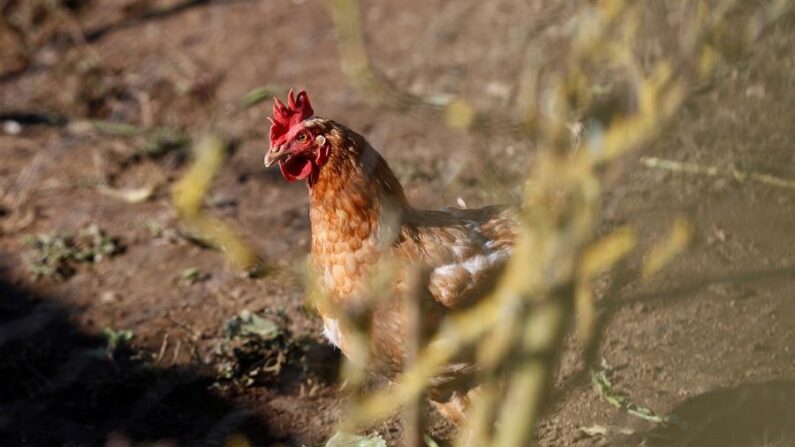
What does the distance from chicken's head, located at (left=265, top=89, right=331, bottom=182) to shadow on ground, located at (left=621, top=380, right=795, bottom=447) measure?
136 centimetres

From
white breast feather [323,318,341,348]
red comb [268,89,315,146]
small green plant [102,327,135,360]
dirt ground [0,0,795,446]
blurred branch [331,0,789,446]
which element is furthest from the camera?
small green plant [102,327,135,360]

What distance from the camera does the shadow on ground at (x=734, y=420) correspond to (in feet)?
9.99

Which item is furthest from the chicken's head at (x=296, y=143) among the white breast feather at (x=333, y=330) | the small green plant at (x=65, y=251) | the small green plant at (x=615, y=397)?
the small green plant at (x=65, y=251)

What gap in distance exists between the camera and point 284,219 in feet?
16.6

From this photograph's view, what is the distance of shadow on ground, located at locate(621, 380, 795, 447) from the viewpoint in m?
3.04

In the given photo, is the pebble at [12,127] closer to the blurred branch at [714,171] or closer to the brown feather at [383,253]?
the brown feather at [383,253]

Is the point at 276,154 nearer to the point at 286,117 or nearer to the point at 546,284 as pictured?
the point at 286,117

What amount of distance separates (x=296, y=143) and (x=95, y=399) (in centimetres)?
147

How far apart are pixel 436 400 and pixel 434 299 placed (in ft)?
1.31

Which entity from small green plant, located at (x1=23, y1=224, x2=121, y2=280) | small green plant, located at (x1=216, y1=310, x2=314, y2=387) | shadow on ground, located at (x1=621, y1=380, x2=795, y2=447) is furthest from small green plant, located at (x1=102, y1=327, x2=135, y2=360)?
shadow on ground, located at (x1=621, y1=380, x2=795, y2=447)

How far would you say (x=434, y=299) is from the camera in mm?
3059

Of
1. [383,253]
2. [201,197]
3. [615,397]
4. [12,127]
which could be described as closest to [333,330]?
[383,253]

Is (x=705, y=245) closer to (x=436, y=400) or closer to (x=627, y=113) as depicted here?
(x=627, y=113)

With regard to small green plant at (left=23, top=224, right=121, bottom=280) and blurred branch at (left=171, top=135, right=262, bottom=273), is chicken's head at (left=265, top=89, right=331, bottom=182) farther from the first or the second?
small green plant at (left=23, top=224, right=121, bottom=280)
